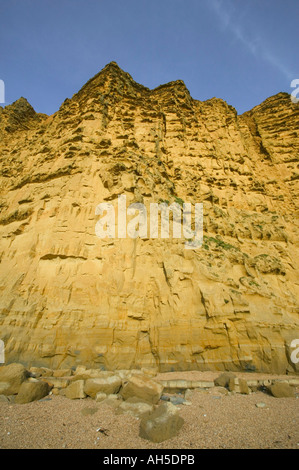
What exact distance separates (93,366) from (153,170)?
511 inches

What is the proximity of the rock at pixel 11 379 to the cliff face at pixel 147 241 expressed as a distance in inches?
73.9

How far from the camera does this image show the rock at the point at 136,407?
6098 mm

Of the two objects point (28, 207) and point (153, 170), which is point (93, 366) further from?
point (153, 170)

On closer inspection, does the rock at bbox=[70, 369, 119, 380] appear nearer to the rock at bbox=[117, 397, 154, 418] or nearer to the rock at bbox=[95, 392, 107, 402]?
the rock at bbox=[95, 392, 107, 402]

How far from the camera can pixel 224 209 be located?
18.3 m

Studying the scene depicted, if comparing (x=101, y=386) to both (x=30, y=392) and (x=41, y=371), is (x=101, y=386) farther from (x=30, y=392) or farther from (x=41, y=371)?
(x=41, y=371)

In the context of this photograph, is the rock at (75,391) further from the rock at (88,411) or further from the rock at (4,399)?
the rock at (4,399)

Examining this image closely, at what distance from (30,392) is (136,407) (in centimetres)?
322

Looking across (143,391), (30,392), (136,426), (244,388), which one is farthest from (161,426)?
(244,388)

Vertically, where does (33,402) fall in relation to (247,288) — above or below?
below

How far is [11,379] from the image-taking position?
7340 millimetres

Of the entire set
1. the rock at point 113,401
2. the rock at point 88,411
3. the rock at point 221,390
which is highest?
the rock at point 88,411

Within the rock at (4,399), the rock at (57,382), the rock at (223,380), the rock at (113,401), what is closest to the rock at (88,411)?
the rock at (113,401)
